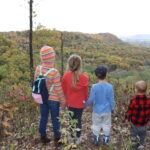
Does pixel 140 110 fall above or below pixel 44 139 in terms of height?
above

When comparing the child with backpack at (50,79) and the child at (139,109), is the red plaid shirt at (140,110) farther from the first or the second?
the child with backpack at (50,79)

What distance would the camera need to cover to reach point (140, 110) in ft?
11.0

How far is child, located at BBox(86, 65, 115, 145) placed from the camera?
10.9 feet

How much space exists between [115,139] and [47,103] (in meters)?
1.65

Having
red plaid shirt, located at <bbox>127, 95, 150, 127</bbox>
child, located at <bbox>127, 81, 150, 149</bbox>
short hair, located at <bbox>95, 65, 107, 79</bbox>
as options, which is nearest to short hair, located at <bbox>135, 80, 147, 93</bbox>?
child, located at <bbox>127, 81, 150, 149</bbox>

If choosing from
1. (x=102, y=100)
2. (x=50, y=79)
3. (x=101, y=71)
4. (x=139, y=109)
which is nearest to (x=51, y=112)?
(x=50, y=79)

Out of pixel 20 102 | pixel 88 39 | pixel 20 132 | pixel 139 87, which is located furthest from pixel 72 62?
pixel 88 39

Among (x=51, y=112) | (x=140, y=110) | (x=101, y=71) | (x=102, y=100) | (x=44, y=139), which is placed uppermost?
(x=101, y=71)

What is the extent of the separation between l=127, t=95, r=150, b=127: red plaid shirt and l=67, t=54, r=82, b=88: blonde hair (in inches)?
38.8

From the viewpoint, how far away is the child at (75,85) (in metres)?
3.29

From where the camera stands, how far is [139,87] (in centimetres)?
328

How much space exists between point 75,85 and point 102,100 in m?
0.51

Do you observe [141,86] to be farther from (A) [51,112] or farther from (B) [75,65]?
(A) [51,112]

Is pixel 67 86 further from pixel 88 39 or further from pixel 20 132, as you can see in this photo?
pixel 88 39
